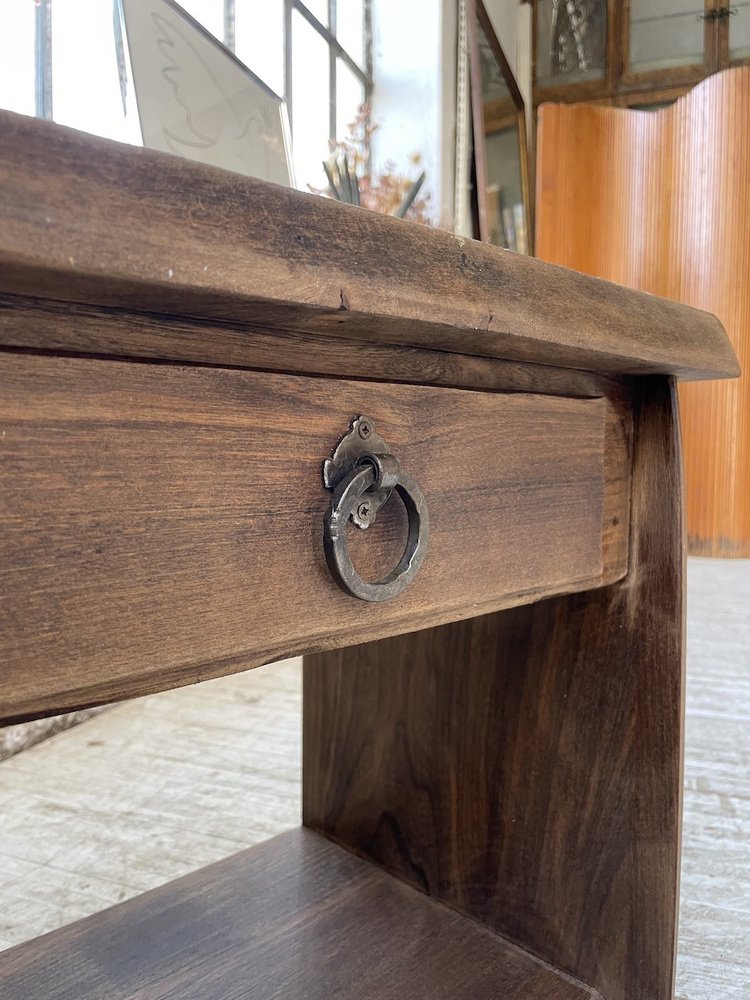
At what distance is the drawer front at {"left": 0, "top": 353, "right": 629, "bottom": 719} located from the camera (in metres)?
0.26


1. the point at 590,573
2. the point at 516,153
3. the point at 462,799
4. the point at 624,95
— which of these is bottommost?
the point at 462,799

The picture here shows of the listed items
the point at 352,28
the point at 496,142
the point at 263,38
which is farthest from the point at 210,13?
the point at 496,142

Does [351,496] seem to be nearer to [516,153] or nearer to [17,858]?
[17,858]

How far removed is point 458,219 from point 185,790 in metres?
2.19

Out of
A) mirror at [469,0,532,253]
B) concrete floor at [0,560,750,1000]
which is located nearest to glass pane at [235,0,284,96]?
mirror at [469,0,532,253]

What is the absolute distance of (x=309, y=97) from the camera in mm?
2371

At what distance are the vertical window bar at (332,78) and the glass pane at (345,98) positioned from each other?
0.03 meters

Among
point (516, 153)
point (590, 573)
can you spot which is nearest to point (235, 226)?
point (590, 573)

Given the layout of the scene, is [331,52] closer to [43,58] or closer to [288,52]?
[288,52]

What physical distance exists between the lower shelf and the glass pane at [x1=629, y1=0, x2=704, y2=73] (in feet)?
13.8

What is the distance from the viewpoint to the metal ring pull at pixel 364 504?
34 cm

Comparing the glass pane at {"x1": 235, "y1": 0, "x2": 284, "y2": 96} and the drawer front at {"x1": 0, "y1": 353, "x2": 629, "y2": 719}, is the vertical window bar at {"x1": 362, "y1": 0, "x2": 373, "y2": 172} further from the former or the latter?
the drawer front at {"x1": 0, "y1": 353, "x2": 629, "y2": 719}

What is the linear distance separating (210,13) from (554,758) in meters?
1.83

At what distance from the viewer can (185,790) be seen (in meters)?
1.13
